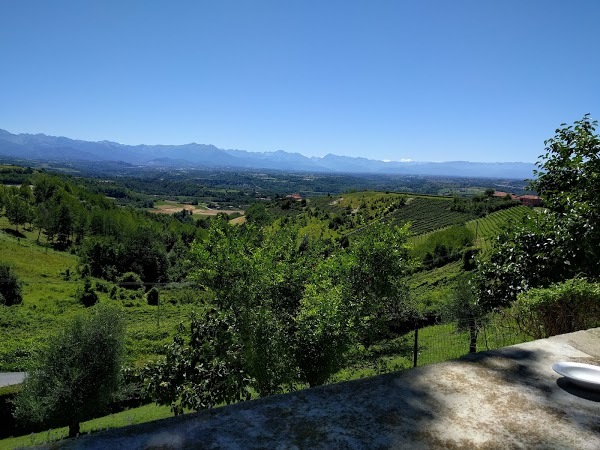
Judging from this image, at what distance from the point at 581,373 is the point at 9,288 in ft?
232

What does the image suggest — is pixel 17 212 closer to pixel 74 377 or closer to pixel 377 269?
pixel 74 377

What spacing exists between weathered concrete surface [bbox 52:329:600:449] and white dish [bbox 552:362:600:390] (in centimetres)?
5

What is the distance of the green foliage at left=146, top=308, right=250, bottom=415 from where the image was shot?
1318 centimetres

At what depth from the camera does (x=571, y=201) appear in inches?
384

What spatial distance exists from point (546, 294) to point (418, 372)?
5.35m

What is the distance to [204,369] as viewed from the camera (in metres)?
13.8

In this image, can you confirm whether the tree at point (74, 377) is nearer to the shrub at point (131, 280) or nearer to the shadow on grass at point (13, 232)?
the shrub at point (131, 280)

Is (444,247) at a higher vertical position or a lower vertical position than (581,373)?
lower

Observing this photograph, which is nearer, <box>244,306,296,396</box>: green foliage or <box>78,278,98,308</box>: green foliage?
<box>244,306,296,396</box>: green foliage

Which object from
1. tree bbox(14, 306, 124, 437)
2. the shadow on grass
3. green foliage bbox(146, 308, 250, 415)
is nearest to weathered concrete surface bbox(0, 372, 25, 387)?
tree bbox(14, 306, 124, 437)

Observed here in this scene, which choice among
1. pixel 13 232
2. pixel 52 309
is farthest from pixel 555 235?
pixel 13 232

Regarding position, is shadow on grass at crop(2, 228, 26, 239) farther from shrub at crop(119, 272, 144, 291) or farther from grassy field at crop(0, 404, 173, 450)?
grassy field at crop(0, 404, 173, 450)

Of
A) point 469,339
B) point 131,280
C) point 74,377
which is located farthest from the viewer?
point 131,280

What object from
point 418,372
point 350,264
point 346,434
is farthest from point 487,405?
point 350,264
